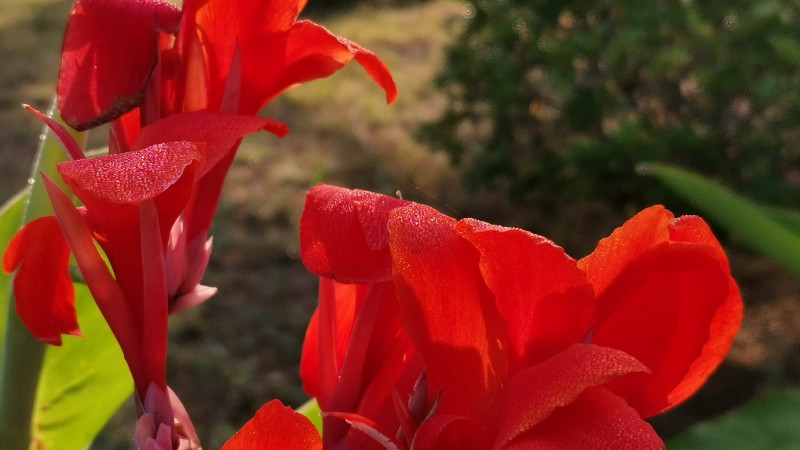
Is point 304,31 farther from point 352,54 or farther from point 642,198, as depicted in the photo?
point 642,198

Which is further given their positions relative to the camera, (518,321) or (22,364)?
(22,364)

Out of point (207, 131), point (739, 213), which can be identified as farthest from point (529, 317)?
point (739, 213)

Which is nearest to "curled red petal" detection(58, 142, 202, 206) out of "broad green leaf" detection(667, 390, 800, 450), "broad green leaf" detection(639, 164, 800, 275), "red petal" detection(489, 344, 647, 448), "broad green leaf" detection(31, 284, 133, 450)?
"red petal" detection(489, 344, 647, 448)

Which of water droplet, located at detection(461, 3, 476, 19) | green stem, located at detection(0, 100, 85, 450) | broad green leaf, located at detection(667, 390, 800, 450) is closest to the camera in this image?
green stem, located at detection(0, 100, 85, 450)

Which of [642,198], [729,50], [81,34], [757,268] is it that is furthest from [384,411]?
[757,268]

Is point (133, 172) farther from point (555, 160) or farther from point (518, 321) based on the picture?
point (555, 160)

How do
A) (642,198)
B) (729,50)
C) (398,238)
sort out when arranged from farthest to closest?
(642,198), (729,50), (398,238)

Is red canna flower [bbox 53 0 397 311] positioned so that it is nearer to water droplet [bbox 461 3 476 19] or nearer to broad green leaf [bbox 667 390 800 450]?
broad green leaf [bbox 667 390 800 450]
